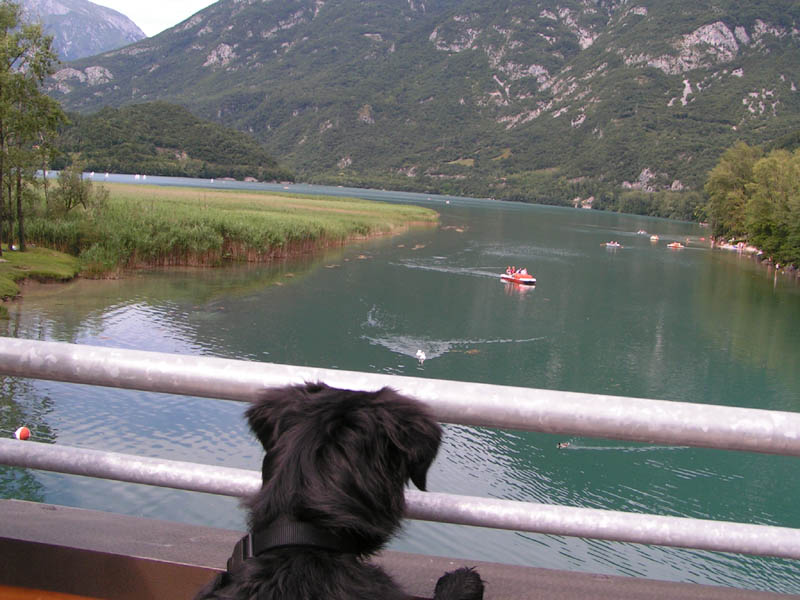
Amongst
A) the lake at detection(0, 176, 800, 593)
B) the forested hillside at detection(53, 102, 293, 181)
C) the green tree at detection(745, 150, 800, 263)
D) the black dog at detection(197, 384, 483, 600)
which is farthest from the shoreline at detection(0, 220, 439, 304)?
the forested hillside at detection(53, 102, 293, 181)

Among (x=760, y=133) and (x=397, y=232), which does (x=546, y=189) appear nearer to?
(x=760, y=133)

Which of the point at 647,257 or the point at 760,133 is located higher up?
the point at 760,133

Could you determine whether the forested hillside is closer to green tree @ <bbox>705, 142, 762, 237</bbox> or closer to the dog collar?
green tree @ <bbox>705, 142, 762, 237</bbox>

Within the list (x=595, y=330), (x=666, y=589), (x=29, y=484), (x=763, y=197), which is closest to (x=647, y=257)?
(x=763, y=197)

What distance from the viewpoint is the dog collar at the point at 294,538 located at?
1382mm

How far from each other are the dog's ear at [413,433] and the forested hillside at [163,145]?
111 metres

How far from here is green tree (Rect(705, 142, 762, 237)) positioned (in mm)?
61463

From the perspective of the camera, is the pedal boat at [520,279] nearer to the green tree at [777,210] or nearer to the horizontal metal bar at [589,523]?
the green tree at [777,210]

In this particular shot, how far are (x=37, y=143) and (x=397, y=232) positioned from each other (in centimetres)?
3088

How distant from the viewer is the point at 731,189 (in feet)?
213

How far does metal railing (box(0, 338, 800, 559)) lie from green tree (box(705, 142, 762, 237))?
64582 millimetres

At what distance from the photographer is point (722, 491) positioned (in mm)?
10875

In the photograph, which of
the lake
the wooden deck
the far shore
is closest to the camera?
the wooden deck

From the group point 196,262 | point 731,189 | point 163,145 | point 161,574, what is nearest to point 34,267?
point 196,262
